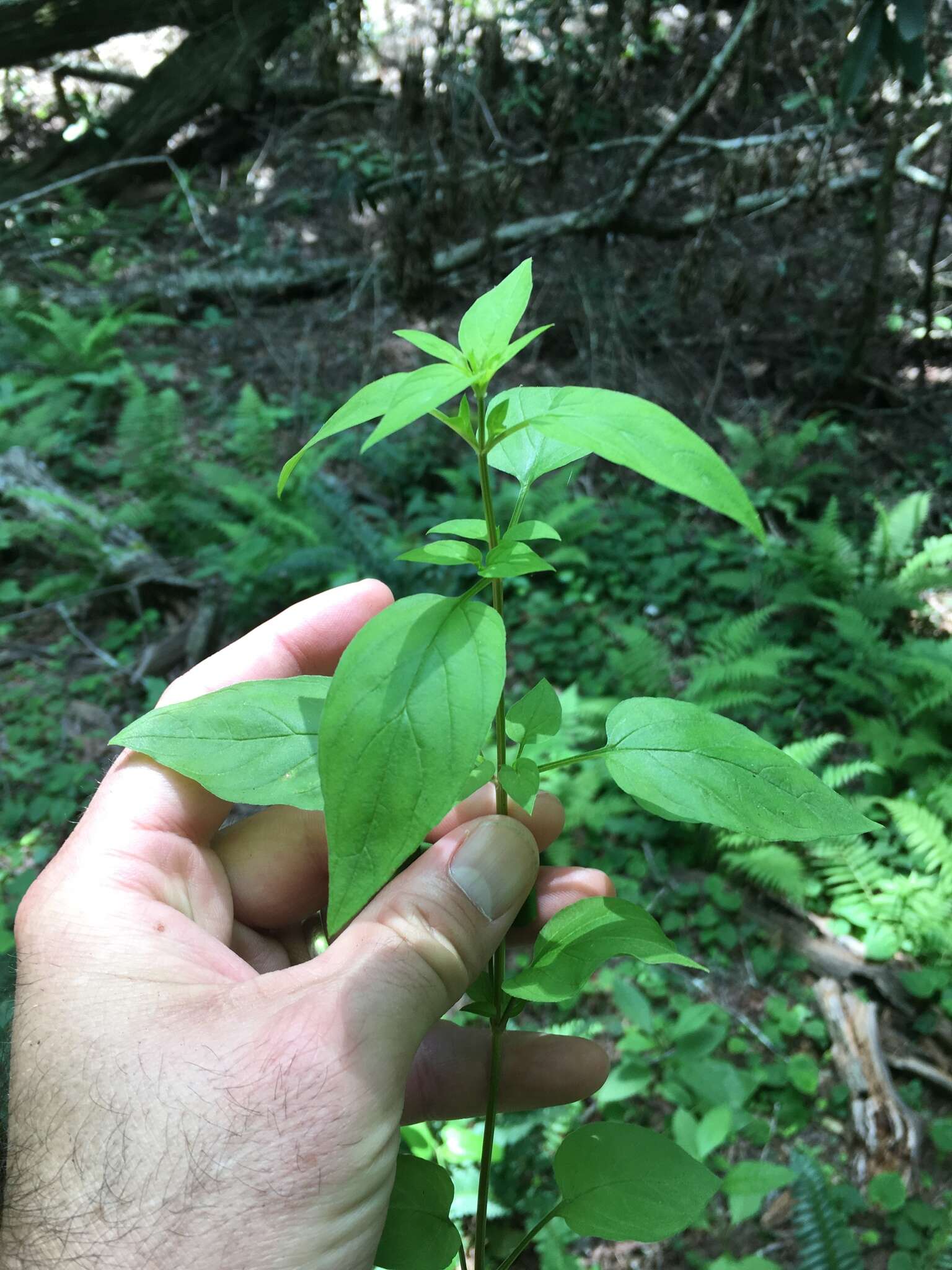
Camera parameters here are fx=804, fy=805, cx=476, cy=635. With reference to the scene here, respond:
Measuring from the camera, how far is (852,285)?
7.43 meters

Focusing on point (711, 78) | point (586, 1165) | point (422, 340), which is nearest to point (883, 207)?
point (711, 78)

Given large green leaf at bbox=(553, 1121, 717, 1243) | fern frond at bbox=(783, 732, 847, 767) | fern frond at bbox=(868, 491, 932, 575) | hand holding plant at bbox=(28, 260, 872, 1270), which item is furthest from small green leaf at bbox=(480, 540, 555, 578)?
fern frond at bbox=(868, 491, 932, 575)

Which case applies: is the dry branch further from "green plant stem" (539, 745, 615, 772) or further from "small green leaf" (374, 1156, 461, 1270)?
"green plant stem" (539, 745, 615, 772)

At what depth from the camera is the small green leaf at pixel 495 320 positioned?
1.12 m

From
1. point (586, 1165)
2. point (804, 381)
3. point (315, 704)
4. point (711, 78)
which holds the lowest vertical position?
point (804, 381)

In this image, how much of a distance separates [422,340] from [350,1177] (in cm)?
125

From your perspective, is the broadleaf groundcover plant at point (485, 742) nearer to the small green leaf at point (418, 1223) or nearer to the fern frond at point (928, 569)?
the small green leaf at point (418, 1223)

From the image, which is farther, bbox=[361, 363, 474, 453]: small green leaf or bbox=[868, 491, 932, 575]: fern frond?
bbox=[868, 491, 932, 575]: fern frond

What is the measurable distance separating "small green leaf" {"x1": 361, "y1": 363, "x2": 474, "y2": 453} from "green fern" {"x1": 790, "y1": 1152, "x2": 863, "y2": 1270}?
285 cm

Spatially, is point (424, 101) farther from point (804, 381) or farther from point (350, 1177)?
point (350, 1177)

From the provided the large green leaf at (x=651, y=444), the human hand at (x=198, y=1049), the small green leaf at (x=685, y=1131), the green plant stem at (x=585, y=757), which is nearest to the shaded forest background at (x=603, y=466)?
the small green leaf at (x=685, y=1131)

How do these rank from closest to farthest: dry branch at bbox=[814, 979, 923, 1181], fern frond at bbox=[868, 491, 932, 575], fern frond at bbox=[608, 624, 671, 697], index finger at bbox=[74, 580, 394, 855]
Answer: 1. index finger at bbox=[74, 580, 394, 855]
2. dry branch at bbox=[814, 979, 923, 1181]
3. fern frond at bbox=[608, 624, 671, 697]
4. fern frond at bbox=[868, 491, 932, 575]

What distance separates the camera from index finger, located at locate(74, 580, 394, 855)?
1526 millimetres

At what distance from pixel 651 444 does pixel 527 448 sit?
20.3 inches
